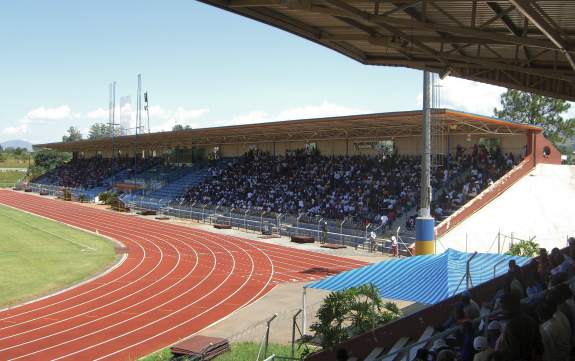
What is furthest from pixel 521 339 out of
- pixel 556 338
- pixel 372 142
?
pixel 372 142

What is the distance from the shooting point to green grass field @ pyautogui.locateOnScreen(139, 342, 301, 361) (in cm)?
1218

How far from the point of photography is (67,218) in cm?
4331

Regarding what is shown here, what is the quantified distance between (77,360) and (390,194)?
70.4 feet

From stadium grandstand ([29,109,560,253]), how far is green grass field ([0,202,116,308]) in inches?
427

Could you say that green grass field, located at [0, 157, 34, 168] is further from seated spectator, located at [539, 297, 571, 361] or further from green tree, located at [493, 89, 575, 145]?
seated spectator, located at [539, 297, 571, 361]

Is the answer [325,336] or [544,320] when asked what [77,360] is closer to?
[325,336]

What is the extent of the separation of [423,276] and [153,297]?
33.8 ft

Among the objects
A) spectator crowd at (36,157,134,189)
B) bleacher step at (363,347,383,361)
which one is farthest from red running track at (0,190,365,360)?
spectator crowd at (36,157,134,189)

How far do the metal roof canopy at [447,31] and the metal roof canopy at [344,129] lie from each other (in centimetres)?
1362

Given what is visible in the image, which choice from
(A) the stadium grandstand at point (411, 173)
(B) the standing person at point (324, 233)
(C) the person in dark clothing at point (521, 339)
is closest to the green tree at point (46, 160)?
(A) the stadium grandstand at point (411, 173)

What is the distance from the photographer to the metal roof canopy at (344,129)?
28.6 m

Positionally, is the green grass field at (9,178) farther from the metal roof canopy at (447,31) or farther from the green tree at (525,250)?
the metal roof canopy at (447,31)

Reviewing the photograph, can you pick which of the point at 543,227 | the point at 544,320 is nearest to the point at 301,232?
the point at 543,227

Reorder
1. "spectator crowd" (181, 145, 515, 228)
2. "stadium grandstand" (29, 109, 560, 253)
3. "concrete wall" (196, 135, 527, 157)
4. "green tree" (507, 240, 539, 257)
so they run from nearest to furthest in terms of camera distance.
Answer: "green tree" (507, 240, 539, 257)
"stadium grandstand" (29, 109, 560, 253)
"spectator crowd" (181, 145, 515, 228)
"concrete wall" (196, 135, 527, 157)
